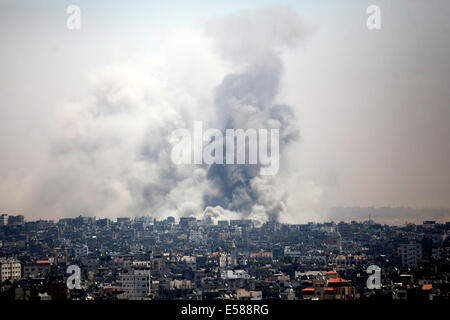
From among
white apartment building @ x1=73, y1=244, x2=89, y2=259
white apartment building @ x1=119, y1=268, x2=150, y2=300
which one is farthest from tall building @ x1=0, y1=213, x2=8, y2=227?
white apartment building @ x1=119, y1=268, x2=150, y2=300

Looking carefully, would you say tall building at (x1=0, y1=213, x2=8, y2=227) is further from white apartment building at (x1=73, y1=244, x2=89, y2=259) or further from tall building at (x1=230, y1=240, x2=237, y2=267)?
tall building at (x1=230, y1=240, x2=237, y2=267)

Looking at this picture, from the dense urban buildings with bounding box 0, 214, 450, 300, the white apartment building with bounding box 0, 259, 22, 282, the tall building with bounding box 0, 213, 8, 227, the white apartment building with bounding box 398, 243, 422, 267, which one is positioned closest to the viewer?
the dense urban buildings with bounding box 0, 214, 450, 300

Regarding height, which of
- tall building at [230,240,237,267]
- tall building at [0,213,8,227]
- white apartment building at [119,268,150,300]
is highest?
tall building at [0,213,8,227]

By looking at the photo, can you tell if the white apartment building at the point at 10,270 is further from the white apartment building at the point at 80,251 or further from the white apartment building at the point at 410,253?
the white apartment building at the point at 410,253
